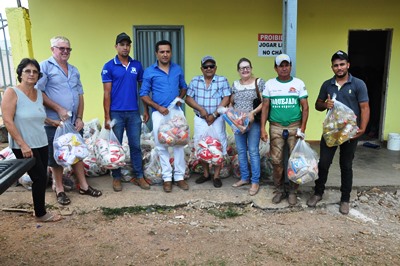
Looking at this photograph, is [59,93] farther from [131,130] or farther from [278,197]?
[278,197]

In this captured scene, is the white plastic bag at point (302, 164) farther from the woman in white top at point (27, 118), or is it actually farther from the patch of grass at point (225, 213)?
A: the woman in white top at point (27, 118)

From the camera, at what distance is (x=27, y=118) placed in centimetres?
318

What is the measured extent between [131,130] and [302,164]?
2.04 m

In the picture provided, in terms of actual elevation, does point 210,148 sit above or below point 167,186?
above

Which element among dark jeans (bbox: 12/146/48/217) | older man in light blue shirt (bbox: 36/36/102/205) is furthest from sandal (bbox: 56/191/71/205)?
dark jeans (bbox: 12/146/48/217)

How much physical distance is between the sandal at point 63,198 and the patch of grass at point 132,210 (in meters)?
0.43

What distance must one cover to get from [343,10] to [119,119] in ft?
14.6

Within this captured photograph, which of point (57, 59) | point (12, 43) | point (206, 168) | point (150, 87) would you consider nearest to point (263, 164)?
point (206, 168)

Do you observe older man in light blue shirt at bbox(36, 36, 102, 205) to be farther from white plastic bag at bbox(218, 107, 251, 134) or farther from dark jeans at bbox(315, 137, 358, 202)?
dark jeans at bbox(315, 137, 358, 202)

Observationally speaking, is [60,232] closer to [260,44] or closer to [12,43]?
[12,43]

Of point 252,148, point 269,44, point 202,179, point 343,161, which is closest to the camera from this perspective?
point 343,161

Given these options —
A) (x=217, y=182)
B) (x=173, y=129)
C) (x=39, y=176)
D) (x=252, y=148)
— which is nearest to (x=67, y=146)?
(x=39, y=176)

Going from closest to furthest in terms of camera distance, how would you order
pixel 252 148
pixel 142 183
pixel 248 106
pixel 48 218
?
pixel 48 218 < pixel 248 106 < pixel 252 148 < pixel 142 183

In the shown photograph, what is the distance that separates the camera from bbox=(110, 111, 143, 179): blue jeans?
4.08m
